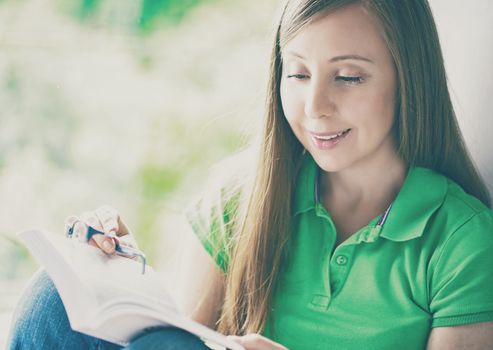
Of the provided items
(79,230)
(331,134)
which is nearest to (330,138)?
(331,134)

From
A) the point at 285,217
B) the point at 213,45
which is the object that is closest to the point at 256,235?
the point at 285,217

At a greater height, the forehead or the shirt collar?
the forehead

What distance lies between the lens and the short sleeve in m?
0.94

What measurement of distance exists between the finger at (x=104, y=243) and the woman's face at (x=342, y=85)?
12.8 inches

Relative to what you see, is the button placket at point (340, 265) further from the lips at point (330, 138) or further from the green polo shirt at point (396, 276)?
the lips at point (330, 138)

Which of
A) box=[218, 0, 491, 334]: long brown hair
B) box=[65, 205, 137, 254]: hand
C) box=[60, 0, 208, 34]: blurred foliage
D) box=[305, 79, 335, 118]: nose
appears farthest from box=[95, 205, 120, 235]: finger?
box=[60, 0, 208, 34]: blurred foliage

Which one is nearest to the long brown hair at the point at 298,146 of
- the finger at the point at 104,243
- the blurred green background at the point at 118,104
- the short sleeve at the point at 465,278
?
the short sleeve at the point at 465,278

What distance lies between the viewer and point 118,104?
75.8 inches

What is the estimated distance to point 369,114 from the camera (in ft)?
3.30

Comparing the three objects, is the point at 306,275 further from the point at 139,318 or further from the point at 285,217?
the point at 139,318

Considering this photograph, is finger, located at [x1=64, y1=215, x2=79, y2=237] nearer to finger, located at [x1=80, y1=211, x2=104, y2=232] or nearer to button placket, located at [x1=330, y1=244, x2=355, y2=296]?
finger, located at [x1=80, y1=211, x2=104, y2=232]

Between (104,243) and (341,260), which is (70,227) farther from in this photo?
(341,260)

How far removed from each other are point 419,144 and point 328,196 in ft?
0.57

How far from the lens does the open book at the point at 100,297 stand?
776 millimetres
